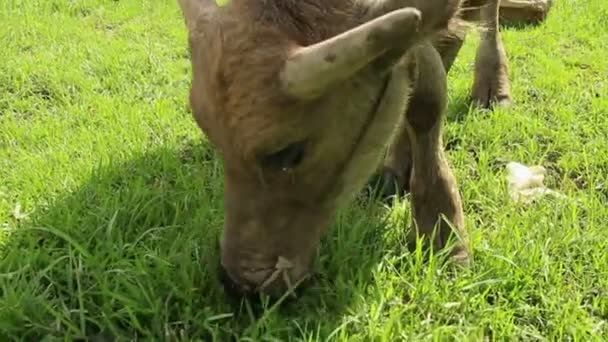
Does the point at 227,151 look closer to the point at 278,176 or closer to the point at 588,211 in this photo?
the point at 278,176

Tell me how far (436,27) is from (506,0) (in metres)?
4.82

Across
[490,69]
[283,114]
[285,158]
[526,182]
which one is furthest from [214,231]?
[490,69]

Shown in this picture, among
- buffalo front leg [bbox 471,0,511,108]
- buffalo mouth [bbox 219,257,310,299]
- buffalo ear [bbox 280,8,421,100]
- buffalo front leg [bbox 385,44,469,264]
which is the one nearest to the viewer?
buffalo ear [bbox 280,8,421,100]

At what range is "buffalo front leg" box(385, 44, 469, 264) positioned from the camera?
3.58 metres

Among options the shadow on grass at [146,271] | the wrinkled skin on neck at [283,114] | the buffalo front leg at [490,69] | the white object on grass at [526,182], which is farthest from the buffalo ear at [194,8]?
the buffalo front leg at [490,69]

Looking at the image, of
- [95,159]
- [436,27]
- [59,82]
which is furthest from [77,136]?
[436,27]

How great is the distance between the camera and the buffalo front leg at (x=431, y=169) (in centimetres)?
358

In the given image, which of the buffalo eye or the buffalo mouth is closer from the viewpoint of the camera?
the buffalo eye

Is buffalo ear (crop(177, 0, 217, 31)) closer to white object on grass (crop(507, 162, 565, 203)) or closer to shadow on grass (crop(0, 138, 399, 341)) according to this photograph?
shadow on grass (crop(0, 138, 399, 341))

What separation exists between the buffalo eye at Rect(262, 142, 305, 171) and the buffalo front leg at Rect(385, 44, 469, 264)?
87cm

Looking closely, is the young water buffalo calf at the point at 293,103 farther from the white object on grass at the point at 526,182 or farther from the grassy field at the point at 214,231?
the white object on grass at the point at 526,182

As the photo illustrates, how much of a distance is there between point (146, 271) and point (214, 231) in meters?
0.40

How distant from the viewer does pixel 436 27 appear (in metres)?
3.05

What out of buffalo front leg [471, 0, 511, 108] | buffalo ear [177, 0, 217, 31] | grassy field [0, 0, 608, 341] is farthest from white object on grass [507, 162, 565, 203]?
buffalo ear [177, 0, 217, 31]
